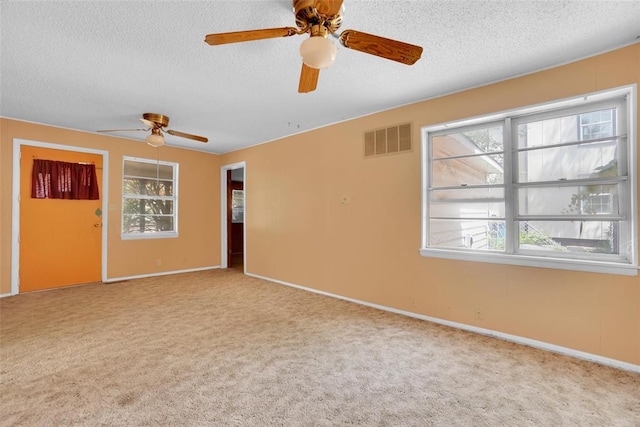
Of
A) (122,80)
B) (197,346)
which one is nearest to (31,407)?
(197,346)

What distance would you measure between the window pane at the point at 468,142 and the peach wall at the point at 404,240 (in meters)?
0.23

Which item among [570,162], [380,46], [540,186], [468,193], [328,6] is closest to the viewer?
[328,6]

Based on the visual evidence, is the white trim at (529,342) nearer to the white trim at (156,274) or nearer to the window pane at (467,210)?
the window pane at (467,210)

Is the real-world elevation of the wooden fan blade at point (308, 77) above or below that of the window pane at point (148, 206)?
above

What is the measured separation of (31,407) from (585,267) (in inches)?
163

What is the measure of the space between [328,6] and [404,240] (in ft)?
8.73

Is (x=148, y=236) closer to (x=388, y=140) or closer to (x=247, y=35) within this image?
(x=388, y=140)

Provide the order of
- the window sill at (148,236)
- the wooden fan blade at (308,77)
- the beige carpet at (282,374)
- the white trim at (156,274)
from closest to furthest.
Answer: the beige carpet at (282,374) → the wooden fan blade at (308,77) → the white trim at (156,274) → the window sill at (148,236)

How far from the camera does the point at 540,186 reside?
9.14 ft

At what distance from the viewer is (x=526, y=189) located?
2.88m

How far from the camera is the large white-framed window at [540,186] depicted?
95.9 inches

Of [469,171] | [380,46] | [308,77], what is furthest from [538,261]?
[308,77]

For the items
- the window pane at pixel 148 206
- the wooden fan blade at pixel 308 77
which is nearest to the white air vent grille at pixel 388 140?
the wooden fan blade at pixel 308 77

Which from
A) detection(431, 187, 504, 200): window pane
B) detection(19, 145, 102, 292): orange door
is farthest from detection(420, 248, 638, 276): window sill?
detection(19, 145, 102, 292): orange door
